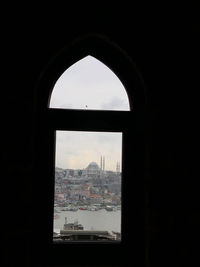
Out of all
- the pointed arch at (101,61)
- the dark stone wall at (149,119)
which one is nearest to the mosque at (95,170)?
the dark stone wall at (149,119)

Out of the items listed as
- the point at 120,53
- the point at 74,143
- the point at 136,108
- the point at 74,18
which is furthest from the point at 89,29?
the point at 74,143

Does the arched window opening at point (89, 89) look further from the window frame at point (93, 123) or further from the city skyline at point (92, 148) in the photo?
the city skyline at point (92, 148)

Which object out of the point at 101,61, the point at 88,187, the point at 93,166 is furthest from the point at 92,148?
the point at 101,61

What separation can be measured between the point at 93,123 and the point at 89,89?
26 cm

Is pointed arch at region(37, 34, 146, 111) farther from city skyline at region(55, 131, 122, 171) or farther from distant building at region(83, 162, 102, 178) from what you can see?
distant building at region(83, 162, 102, 178)

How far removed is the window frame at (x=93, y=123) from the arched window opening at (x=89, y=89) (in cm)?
4

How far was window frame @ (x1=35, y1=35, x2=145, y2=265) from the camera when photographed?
7.59 feet

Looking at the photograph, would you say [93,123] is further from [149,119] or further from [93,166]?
[149,119]

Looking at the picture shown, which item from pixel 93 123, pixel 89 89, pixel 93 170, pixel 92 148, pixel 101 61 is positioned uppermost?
pixel 101 61

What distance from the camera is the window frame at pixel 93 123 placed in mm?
2314

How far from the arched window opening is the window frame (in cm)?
4

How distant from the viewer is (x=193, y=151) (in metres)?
2.19

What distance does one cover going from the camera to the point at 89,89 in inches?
97.0

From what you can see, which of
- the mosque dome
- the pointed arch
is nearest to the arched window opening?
the pointed arch
